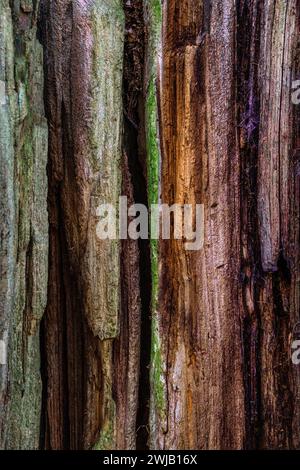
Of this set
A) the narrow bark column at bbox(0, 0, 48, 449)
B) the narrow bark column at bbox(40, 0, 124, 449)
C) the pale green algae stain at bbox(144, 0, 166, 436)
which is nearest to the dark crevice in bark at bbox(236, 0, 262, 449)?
the pale green algae stain at bbox(144, 0, 166, 436)

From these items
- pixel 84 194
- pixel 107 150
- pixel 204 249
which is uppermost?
pixel 107 150

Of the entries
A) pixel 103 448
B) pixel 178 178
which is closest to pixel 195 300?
pixel 178 178

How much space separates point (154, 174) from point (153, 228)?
141 mm

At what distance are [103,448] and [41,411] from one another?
19 cm

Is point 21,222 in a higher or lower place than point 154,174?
lower

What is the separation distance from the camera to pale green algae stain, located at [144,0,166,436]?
1.42 m

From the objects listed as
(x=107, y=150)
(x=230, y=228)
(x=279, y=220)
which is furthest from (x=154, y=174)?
(x=279, y=220)

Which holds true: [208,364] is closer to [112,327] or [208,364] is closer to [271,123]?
[112,327]

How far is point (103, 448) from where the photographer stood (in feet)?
4.62

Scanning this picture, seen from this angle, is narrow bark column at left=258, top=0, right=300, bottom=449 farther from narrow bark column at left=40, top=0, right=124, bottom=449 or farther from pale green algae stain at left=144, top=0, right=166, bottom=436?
narrow bark column at left=40, top=0, right=124, bottom=449

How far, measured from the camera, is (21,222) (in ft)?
4.38

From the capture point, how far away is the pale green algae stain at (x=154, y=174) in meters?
1.42

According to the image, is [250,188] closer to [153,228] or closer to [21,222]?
[153,228]

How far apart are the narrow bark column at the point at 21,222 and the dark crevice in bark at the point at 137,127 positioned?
233mm
